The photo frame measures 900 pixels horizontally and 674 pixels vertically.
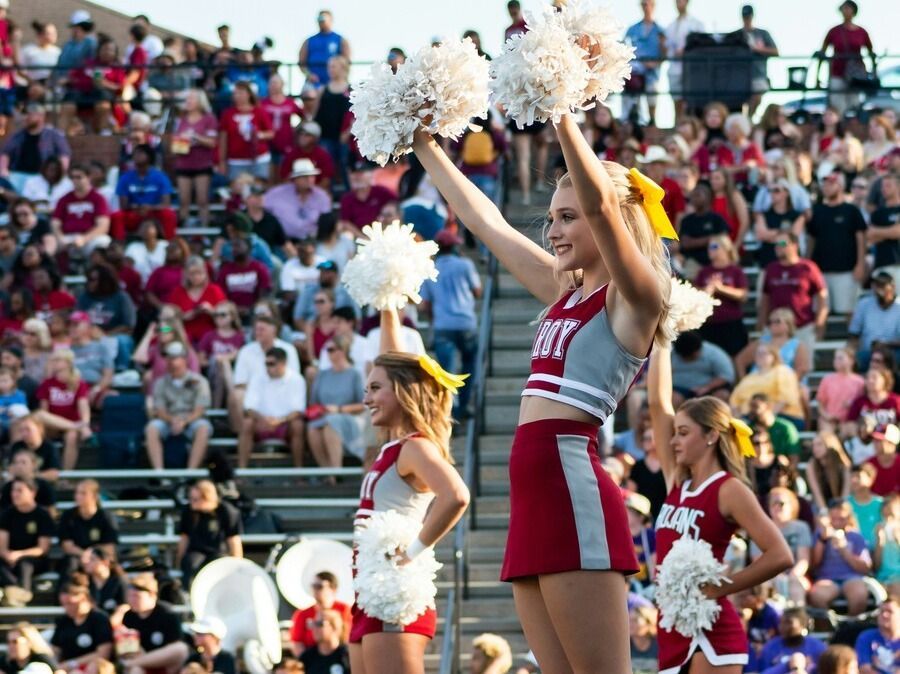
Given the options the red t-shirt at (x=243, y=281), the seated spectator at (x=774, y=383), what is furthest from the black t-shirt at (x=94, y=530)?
the seated spectator at (x=774, y=383)

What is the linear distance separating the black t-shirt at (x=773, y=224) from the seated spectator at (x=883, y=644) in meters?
4.60

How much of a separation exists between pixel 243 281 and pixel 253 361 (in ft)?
4.86

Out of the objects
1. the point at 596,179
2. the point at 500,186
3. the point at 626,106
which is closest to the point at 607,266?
the point at 596,179

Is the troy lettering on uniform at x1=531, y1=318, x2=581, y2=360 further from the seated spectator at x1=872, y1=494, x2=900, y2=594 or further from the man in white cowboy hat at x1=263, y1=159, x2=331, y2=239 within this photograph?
the man in white cowboy hat at x1=263, y1=159, x2=331, y2=239

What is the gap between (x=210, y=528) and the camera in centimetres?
1055

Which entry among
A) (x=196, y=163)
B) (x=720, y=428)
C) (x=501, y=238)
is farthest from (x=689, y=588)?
(x=196, y=163)

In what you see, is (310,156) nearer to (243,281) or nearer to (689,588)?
(243,281)

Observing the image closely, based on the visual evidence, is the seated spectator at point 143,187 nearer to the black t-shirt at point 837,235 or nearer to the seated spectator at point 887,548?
the black t-shirt at point 837,235

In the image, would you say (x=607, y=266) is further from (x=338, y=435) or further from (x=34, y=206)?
(x=34, y=206)

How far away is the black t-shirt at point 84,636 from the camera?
9625mm

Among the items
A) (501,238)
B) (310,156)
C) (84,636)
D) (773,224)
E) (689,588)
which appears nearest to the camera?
(501,238)

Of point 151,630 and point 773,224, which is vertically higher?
point 773,224

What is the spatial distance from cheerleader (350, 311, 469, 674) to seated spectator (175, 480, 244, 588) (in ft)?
15.8

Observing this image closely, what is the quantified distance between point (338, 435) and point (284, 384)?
498 millimetres
